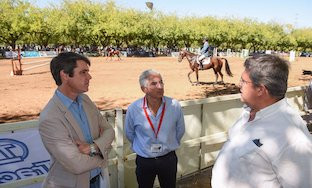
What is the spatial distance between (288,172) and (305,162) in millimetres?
108

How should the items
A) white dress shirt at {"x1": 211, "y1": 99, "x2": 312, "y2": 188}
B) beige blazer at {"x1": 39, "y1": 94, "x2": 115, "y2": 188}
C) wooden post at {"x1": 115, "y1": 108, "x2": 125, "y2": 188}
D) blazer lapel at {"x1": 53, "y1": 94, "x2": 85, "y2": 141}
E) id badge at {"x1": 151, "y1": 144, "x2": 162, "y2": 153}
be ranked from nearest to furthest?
white dress shirt at {"x1": 211, "y1": 99, "x2": 312, "y2": 188}, beige blazer at {"x1": 39, "y1": 94, "x2": 115, "y2": 188}, blazer lapel at {"x1": 53, "y1": 94, "x2": 85, "y2": 141}, id badge at {"x1": 151, "y1": 144, "x2": 162, "y2": 153}, wooden post at {"x1": 115, "y1": 108, "x2": 125, "y2": 188}

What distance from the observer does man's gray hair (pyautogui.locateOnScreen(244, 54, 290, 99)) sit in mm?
1917

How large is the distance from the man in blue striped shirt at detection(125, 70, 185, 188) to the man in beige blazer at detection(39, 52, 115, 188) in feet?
2.41

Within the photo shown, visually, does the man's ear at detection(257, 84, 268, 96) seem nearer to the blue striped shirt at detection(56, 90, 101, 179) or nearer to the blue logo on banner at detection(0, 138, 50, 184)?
the blue striped shirt at detection(56, 90, 101, 179)

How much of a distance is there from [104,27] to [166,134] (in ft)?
166

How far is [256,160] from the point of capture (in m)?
1.77

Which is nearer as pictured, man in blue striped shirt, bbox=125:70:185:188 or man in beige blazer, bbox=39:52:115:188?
man in beige blazer, bbox=39:52:115:188

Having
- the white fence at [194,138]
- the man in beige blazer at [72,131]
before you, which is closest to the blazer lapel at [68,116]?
the man in beige blazer at [72,131]

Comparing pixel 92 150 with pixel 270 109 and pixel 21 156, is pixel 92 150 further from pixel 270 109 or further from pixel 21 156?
pixel 270 109

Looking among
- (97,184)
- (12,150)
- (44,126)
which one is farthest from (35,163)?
(44,126)

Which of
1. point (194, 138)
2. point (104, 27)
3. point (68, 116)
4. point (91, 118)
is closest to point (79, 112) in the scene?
point (91, 118)

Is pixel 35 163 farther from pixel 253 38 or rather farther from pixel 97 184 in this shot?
pixel 253 38

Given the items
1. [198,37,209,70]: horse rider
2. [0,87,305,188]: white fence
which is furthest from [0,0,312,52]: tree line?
[0,87,305,188]: white fence

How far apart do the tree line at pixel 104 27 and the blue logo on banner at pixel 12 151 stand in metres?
45.1
